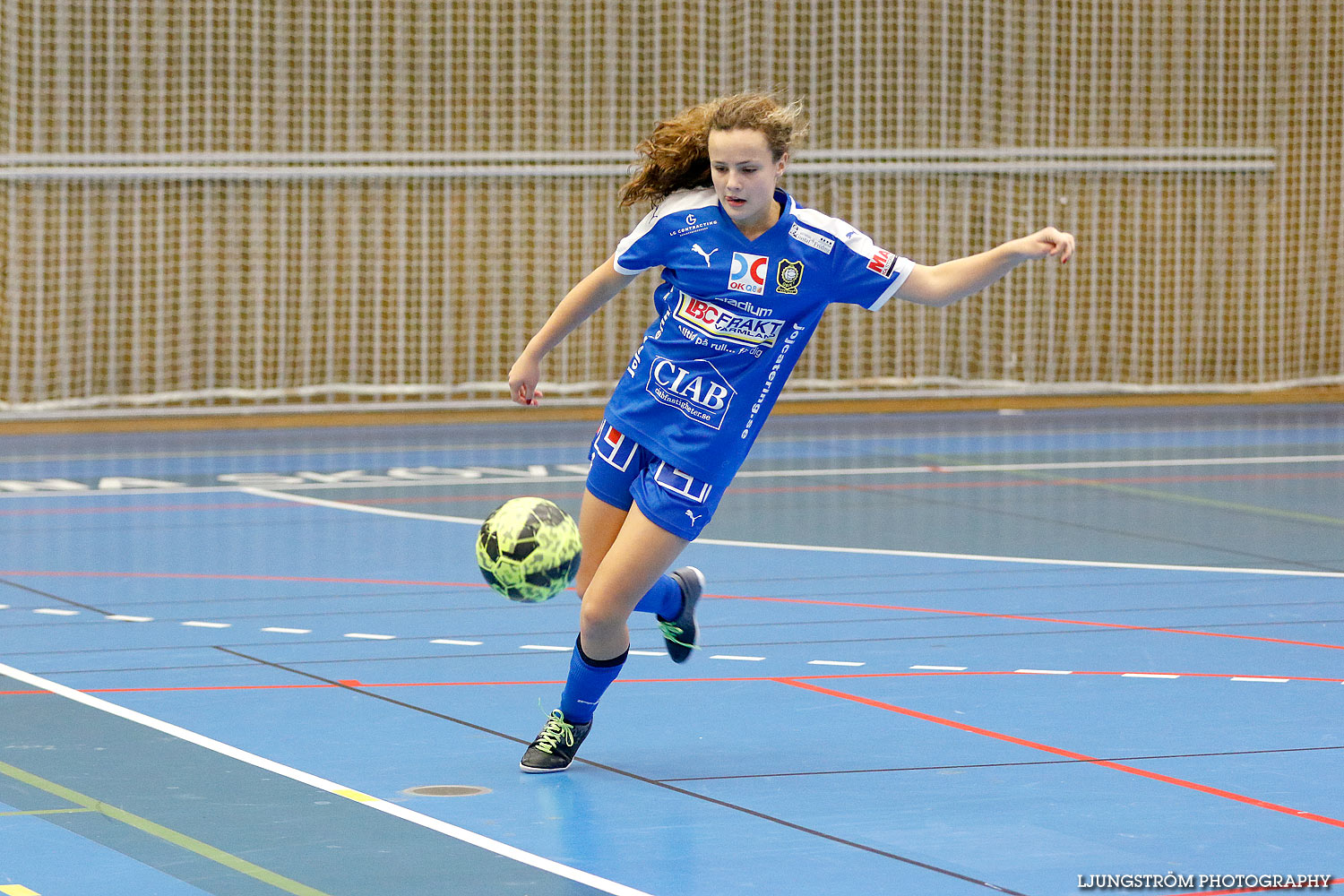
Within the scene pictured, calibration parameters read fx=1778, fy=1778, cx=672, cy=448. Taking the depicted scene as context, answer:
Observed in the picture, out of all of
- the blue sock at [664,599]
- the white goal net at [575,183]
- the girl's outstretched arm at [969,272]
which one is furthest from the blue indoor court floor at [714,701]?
the white goal net at [575,183]

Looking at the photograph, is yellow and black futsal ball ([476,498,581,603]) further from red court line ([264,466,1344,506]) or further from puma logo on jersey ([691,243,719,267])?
red court line ([264,466,1344,506])

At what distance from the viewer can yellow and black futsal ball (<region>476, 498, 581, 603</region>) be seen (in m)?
4.21

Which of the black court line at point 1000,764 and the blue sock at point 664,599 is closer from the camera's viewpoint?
the black court line at point 1000,764

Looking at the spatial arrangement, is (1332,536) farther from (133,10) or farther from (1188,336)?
(133,10)

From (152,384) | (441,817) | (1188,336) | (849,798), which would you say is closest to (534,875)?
(441,817)

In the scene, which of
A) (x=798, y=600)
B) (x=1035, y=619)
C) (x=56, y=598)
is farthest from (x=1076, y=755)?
(x=56, y=598)

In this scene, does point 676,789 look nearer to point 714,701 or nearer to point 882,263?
point 714,701

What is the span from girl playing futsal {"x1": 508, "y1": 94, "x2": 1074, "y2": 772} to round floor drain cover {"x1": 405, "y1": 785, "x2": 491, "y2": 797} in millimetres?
195

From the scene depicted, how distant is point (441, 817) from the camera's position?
3.81 metres

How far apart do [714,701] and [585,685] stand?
86 centimetres

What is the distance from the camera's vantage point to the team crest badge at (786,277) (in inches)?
169

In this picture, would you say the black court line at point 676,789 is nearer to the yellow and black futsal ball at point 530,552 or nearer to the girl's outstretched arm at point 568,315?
the yellow and black futsal ball at point 530,552

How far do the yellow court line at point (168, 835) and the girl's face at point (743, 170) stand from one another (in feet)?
6.05

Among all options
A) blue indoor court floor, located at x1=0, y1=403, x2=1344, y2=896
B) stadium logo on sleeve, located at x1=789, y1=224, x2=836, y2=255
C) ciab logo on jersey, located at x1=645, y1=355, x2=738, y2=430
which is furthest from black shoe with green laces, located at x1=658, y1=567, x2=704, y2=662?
stadium logo on sleeve, located at x1=789, y1=224, x2=836, y2=255
